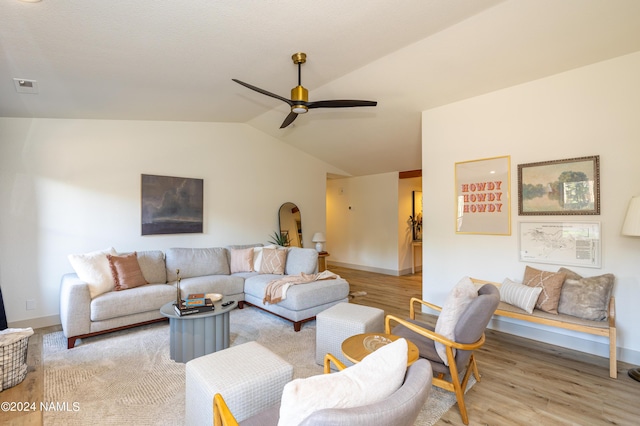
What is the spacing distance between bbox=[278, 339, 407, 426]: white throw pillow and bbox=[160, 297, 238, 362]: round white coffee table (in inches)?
83.8

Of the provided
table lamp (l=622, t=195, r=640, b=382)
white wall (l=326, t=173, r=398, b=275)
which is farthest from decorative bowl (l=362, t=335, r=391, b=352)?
white wall (l=326, t=173, r=398, b=275)

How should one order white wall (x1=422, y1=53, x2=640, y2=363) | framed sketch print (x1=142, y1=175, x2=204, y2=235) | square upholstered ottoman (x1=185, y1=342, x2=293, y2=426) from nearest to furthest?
square upholstered ottoman (x1=185, y1=342, x2=293, y2=426) < white wall (x1=422, y1=53, x2=640, y2=363) < framed sketch print (x1=142, y1=175, x2=204, y2=235)

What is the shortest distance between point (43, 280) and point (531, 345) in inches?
230

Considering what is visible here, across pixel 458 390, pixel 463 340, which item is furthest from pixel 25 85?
pixel 458 390

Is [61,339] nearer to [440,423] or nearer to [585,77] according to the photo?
[440,423]

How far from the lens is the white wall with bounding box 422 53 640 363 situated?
291 cm

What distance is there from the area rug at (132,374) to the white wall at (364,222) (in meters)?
4.07

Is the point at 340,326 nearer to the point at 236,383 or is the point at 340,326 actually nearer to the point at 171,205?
the point at 236,383

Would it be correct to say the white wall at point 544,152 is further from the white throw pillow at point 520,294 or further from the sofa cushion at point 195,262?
the sofa cushion at point 195,262

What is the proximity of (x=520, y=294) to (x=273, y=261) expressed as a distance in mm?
3295

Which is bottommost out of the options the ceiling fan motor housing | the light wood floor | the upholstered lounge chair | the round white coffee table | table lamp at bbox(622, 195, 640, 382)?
the light wood floor

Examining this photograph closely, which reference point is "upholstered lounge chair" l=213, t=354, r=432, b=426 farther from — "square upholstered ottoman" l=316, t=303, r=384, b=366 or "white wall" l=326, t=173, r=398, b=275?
"white wall" l=326, t=173, r=398, b=275

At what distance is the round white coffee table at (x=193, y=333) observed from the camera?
9.34 ft

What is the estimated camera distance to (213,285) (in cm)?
414
